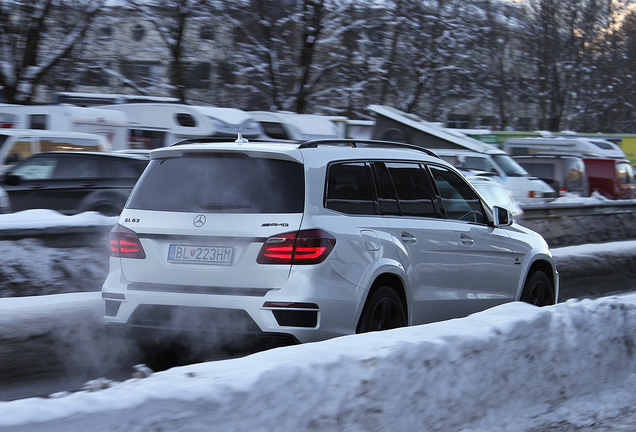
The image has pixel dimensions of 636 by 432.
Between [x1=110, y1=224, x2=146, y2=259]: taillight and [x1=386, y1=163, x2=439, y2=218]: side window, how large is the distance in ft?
5.88

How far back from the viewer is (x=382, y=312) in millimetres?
5184

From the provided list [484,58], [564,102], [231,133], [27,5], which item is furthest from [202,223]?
[564,102]

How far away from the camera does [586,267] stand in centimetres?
1280

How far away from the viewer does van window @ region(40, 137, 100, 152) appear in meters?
14.9

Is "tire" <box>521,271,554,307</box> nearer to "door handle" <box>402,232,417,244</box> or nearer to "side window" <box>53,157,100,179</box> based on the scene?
"door handle" <box>402,232,417,244</box>

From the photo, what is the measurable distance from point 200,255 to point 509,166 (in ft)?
54.8

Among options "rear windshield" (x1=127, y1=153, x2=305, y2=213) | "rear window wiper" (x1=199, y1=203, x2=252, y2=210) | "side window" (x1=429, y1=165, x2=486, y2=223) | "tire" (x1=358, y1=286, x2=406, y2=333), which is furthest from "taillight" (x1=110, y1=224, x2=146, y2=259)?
"side window" (x1=429, y1=165, x2=486, y2=223)

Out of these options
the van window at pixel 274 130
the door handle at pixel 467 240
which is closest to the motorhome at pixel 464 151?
the van window at pixel 274 130

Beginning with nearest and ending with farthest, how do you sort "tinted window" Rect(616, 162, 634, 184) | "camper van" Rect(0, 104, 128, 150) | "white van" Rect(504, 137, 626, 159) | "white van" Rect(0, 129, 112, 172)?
"white van" Rect(0, 129, 112, 172)
"camper van" Rect(0, 104, 128, 150)
"tinted window" Rect(616, 162, 634, 184)
"white van" Rect(504, 137, 626, 159)

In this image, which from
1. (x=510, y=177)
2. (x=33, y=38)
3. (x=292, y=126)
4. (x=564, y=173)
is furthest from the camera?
(x=33, y=38)

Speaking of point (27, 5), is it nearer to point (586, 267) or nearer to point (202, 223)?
point (586, 267)

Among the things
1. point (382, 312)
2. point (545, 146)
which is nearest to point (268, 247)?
point (382, 312)

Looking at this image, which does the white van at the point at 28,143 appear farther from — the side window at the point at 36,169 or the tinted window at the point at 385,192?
the tinted window at the point at 385,192

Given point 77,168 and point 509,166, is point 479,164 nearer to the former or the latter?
point 509,166
